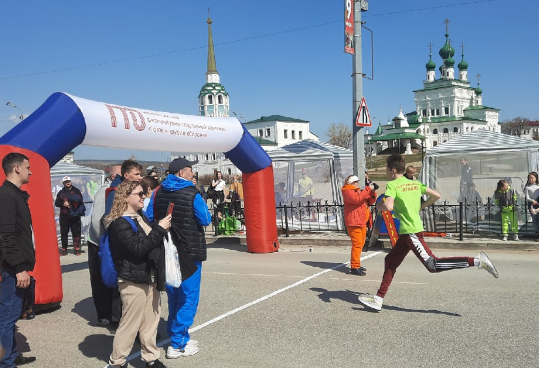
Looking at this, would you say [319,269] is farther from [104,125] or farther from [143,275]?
[143,275]

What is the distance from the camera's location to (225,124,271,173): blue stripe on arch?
1046 cm

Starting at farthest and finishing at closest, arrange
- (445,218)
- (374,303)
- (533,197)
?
(445,218) < (533,197) < (374,303)

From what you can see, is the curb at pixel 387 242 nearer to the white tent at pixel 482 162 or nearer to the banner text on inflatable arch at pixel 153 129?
the white tent at pixel 482 162

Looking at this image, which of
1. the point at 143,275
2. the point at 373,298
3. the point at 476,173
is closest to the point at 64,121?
the point at 143,275

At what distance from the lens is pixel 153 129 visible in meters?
8.39

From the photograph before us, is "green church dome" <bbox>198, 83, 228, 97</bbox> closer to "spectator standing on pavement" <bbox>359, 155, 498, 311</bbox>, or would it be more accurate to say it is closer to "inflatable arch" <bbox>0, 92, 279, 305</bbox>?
"inflatable arch" <bbox>0, 92, 279, 305</bbox>

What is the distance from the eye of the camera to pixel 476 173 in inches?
514

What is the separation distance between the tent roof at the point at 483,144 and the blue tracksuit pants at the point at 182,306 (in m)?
10.2

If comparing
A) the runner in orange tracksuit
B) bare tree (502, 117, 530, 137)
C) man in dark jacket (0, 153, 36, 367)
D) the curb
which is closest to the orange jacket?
the runner in orange tracksuit

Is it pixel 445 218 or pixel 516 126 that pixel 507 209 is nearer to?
pixel 445 218

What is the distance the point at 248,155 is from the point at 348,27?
13.5ft

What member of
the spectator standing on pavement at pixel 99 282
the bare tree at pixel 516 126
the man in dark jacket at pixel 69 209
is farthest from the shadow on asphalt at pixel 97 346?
the bare tree at pixel 516 126

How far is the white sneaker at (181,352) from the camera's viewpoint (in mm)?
4816

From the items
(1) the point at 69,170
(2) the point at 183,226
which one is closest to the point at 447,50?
(1) the point at 69,170
